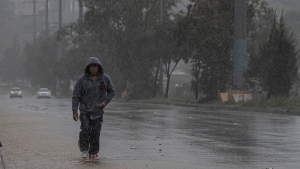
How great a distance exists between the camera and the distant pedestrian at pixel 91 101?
1336 centimetres

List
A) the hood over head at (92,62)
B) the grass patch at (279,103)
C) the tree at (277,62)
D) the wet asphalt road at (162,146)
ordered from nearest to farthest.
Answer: the wet asphalt road at (162,146), the hood over head at (92,62), the grass patch at (279,103), the tree at (277,62)

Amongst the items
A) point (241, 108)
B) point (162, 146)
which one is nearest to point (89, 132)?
point (162, 146)

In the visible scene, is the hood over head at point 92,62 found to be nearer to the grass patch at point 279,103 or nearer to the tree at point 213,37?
the grass patch at point 279,103

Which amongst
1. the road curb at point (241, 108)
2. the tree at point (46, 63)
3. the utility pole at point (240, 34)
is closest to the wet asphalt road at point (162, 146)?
the road curb at point (241, 108)

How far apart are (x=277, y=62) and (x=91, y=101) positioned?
81.4 feet

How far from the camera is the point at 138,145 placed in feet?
53.6

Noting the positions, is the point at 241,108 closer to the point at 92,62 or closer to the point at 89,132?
the point at 89,132

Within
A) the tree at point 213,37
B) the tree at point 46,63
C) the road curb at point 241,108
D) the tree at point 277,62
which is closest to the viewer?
the road curb at point 241,108

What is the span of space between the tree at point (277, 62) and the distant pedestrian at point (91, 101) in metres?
24.0

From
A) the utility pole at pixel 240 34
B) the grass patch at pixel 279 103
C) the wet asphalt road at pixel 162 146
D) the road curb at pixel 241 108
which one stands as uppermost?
the utility pole at pixel 240 34

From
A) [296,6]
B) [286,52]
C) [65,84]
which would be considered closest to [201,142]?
[286,52]

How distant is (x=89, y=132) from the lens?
44.3ft

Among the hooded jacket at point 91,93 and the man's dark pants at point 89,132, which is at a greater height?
the hooded jacket at point 91,93

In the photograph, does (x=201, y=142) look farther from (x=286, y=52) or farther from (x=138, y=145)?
(x=286, y=52)
